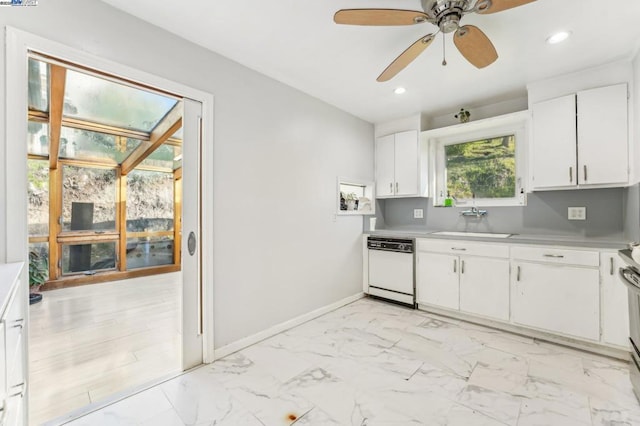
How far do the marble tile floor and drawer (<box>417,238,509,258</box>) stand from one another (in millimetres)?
806

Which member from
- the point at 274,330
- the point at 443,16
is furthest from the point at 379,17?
the point at 274,330

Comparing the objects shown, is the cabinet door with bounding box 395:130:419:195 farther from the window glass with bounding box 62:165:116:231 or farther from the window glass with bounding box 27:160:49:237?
the window glass with bounding box 27:160:49:237

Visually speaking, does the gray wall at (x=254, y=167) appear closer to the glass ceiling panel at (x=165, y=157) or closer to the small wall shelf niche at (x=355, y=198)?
the small wall shelf niche at (x=355, y=198)

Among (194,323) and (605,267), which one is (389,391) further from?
(605,267)

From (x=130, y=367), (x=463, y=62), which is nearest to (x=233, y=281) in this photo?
(x=130, y=367)

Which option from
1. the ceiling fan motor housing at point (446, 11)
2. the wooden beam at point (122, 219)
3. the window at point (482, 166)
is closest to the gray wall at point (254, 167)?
the window at point (482, 166)

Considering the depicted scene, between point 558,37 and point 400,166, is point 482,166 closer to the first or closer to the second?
point 400,166

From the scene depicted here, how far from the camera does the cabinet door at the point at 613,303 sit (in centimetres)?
229

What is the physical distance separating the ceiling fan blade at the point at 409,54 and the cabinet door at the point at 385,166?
182 cm

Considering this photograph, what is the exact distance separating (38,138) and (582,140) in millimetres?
6611

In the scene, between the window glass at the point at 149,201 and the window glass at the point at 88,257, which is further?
the window glass at the point at 149,201

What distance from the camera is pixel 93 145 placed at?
4.68 m

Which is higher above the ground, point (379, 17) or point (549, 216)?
point (379, 17)

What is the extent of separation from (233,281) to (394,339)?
5.21 feet
